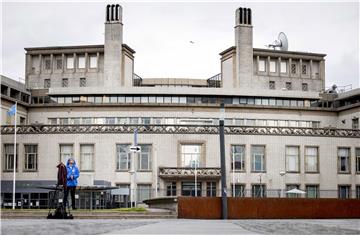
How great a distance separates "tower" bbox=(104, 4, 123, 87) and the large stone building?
0.46 ft

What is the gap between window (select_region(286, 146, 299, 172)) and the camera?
7150 cm

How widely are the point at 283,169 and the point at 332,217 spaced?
97.6 ft

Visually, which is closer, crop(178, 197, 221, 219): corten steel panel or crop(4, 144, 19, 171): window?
crop(178, 197, 221, 219): corten steel panel

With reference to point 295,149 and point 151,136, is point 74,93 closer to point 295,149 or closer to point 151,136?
point 151,136

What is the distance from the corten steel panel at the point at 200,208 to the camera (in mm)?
37906

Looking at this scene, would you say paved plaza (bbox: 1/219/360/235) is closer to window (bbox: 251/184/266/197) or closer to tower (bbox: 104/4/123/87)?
window (bbox: 251/184/266/197)

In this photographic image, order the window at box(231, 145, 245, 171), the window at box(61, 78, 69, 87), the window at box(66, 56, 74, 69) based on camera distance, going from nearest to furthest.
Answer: the window at box(231, 145, 245, 171) < the window at box(61, 78, 69, 87) < the window at box(66, 56, 74, 69)

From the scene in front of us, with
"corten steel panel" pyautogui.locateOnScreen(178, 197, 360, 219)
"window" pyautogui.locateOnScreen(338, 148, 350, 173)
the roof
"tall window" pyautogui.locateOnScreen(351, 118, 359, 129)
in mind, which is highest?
the roof

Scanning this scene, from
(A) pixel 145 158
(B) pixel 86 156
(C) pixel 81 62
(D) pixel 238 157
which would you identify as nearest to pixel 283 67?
(C) pixel 81 62

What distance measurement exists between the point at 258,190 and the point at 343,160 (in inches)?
425

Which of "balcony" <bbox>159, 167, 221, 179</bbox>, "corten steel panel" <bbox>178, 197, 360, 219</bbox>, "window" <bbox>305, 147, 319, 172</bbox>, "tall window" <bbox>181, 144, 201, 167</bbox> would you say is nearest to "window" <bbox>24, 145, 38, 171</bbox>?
"balcony" <bbox>159, 167, 221, 179</bbox>

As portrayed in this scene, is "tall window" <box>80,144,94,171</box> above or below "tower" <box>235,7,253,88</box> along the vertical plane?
below

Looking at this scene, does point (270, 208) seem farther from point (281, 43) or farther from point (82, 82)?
point (281, 43)

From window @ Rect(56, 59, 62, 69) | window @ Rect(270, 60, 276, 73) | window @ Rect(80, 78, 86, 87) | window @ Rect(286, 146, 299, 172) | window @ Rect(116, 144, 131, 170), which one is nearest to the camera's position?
window @ Rect(116, 144, 131, 170)
